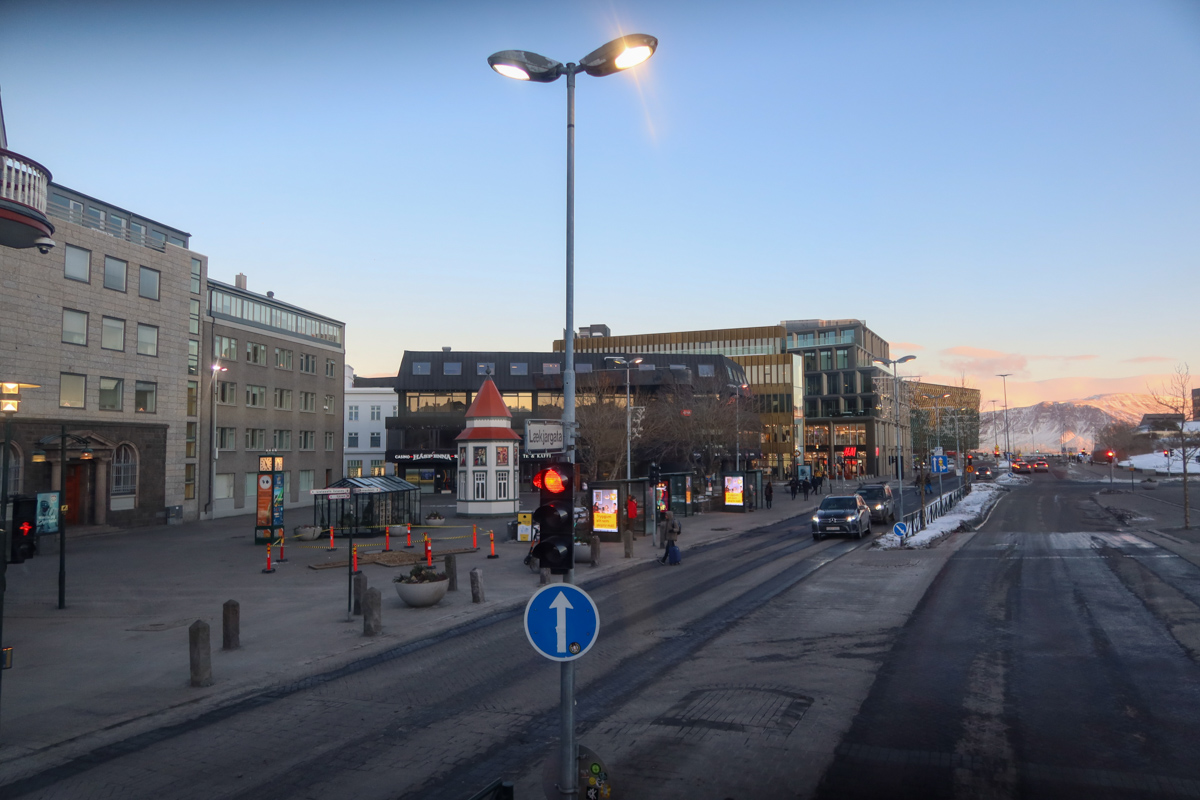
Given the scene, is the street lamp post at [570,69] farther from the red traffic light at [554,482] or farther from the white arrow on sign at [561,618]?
the white arrow on sign at [561,618]

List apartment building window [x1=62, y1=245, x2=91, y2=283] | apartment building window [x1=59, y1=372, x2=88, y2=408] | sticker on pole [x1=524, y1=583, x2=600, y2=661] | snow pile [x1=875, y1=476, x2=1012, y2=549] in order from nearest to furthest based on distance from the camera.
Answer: sticker on pole [x1=524, y1=583, x2=600, y2=661] < snow pile [x1=875, y1=476, x2=1012, y2=549] < apartment building window [x1=59, y1=372, x2=88, y2=408] < apartment building window [x1=62, y1=245, x2=91, y2=283]

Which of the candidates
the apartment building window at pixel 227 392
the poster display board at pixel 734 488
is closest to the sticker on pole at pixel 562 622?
the poster display board at pixel 734 488

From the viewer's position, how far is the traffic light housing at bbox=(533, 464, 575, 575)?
7035mm

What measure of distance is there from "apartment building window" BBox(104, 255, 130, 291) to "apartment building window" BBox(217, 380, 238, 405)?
11182mm

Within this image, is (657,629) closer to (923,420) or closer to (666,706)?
(666,706)

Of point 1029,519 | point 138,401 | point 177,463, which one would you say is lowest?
point 1029,519

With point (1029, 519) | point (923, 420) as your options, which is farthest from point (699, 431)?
point (923, 420)

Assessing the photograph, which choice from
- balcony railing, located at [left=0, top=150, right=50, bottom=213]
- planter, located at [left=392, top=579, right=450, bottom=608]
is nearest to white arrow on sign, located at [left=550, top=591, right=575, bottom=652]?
planter, located at [left=392, top=579, right=450, bottom=608]

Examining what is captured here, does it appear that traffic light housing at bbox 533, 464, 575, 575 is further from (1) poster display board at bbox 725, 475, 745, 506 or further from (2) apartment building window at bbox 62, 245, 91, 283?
(1) poster display board at bbox 725, 475, 745, 506

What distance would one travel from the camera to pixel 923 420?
89125 mm

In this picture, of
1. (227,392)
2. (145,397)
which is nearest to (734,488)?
(227,392)

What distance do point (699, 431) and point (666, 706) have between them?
133ft

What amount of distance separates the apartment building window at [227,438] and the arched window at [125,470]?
9217mm

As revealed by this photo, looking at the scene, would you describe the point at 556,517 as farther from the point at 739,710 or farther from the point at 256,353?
the point at 256,353
